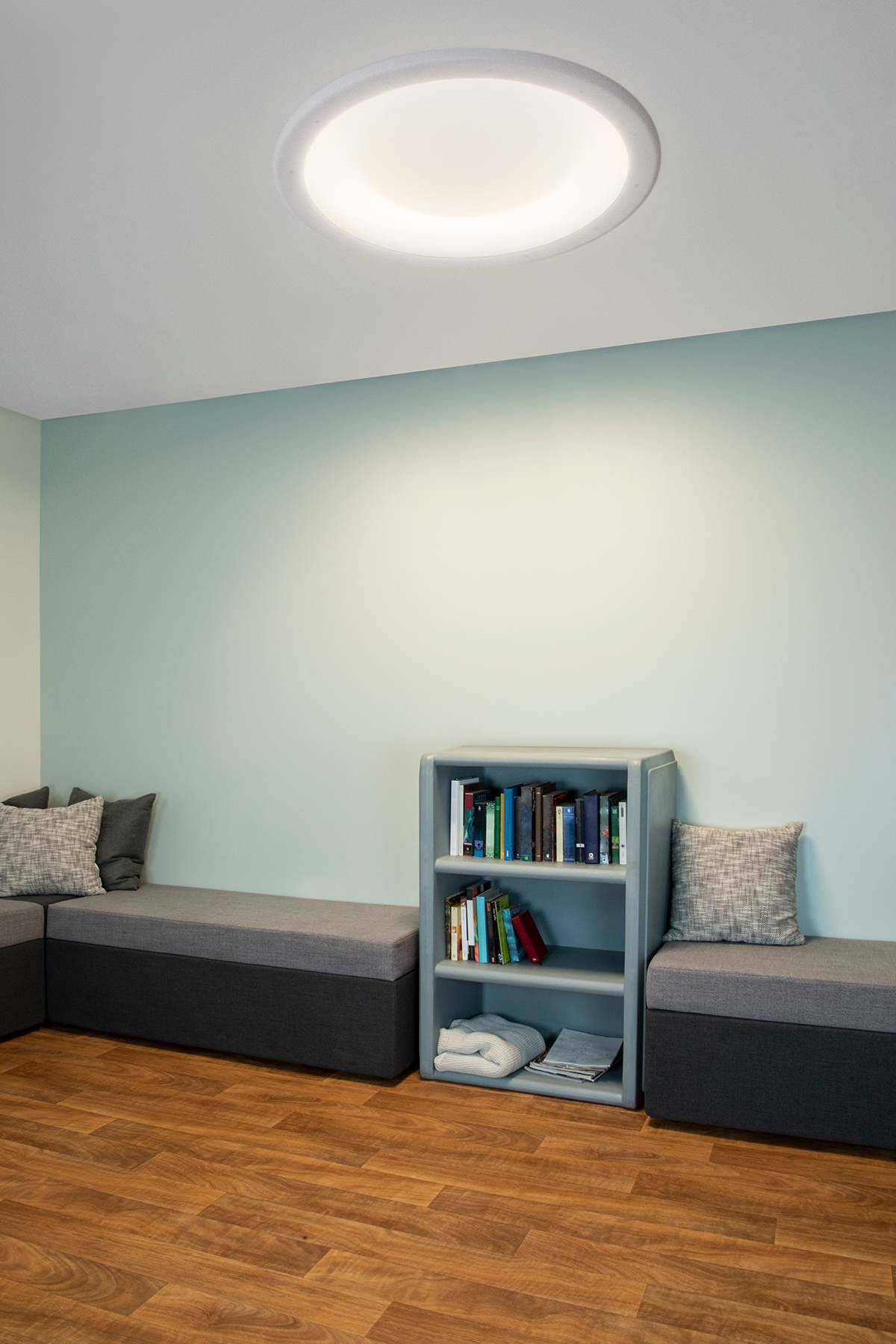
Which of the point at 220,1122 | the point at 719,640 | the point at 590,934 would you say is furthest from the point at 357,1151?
the point at 719,640

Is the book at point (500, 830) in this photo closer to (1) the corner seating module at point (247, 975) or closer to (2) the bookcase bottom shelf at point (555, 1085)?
(1) the corner seating module at point (247, 975)

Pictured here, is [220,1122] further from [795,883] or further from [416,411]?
[416,411]

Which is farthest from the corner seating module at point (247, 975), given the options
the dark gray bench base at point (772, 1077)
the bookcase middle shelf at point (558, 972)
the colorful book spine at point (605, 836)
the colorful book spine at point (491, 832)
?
the dark gray bench base at point (772, 1077)

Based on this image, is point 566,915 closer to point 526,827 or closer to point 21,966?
point 526,827

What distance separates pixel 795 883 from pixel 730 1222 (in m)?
1.25

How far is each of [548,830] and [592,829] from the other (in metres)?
0.16

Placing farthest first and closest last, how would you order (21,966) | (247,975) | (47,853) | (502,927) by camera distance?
1. (47,853)
2. (21,966)
3. (247,975)
4. (502,927)

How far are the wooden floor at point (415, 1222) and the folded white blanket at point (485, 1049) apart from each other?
0.09 metres

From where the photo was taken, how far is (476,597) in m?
3.94

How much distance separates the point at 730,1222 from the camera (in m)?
2.45

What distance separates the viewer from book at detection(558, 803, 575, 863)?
10.9 feet

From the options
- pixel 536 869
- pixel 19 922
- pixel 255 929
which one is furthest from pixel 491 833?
pixel 19 922

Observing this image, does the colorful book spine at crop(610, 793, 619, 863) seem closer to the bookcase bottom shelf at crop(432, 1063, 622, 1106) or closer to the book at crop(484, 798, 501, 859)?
the book at crop(484, 798, 501, 859)

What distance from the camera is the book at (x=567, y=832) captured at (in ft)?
10.9
